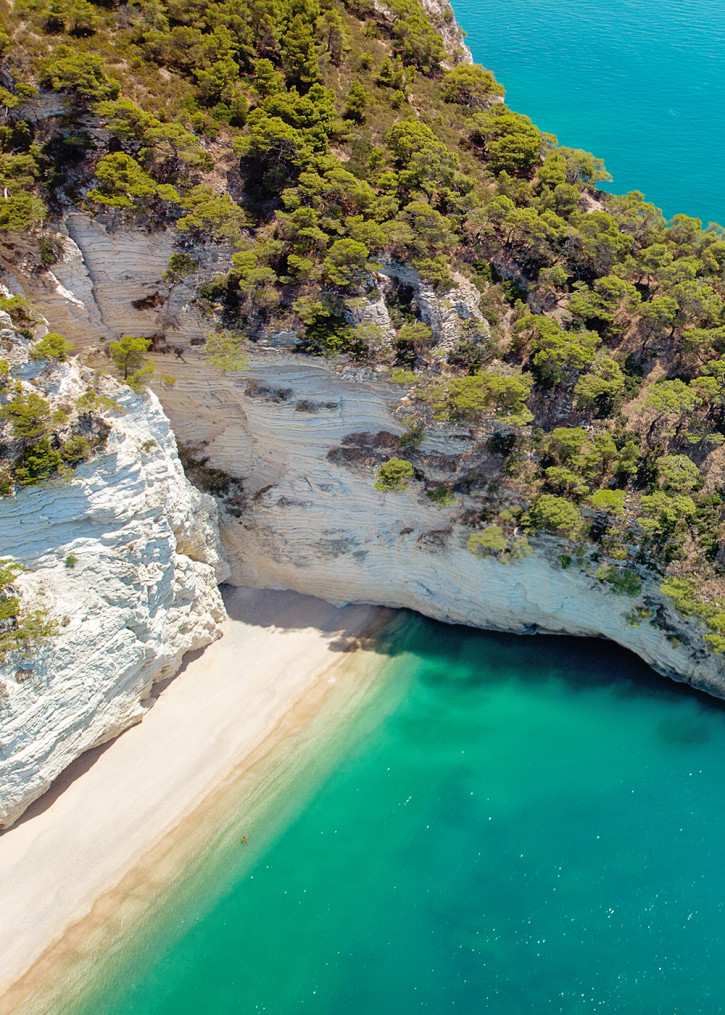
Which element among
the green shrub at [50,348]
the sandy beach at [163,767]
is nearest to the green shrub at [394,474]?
the sandy beach at [163,767]

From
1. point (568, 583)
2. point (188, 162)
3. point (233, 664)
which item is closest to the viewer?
point (188, 162)

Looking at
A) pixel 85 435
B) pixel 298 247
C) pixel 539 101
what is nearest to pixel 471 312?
pixel 298 247

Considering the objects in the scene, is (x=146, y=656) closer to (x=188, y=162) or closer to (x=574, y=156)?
(x=188, y=162)

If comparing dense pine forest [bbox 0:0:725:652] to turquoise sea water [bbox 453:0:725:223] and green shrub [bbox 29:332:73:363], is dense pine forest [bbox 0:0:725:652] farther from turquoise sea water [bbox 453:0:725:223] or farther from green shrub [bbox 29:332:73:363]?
turquoise sea water [bbox 453:0:725:223]

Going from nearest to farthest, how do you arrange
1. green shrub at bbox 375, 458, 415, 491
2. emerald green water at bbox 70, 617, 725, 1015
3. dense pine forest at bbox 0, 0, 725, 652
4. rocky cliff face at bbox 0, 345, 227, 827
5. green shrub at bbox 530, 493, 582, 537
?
emerald green water at bbox 70, 617, 725, 1015
rocky cliff face at bbox 0, 345, 227, 827
dense pine forest at bbox 0, 0, 725, 652
green shrub at bbox 530, 493, 582, 537
green shrub at bbox 375, 458, 415, 491

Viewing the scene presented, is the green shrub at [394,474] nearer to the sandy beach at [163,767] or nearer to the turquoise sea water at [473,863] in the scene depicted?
the sandy beach at [163,767]

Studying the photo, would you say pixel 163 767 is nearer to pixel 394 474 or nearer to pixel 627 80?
pixel 394 474

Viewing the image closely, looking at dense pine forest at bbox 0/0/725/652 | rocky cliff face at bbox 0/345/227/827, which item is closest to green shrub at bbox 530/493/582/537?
dense pine forest at bbox 0/0/725/652
